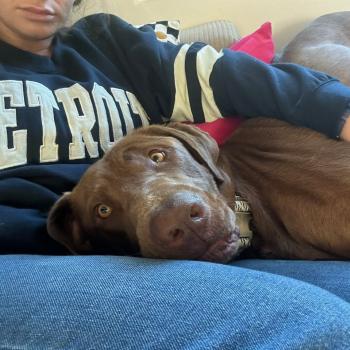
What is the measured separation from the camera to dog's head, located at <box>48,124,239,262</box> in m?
1.48

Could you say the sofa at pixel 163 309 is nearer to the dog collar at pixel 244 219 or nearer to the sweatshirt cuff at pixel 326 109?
the dog collar at pixel 244 219

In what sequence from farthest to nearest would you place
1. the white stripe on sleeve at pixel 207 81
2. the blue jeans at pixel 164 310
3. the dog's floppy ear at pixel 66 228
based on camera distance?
the white stripe on sleeve at pixel 207 81 → the dog's floppy ear at pixel 66 228 → the blue jeans at pixel 164 310

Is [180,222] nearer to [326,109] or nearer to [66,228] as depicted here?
[66,228]

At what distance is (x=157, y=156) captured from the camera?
1.85 m

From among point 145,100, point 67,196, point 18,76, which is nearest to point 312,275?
point 67,196

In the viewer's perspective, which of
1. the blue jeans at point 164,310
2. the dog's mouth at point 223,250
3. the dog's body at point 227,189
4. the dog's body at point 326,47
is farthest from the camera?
the dog's body at point 326,47

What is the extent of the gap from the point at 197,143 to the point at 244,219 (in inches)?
12.7

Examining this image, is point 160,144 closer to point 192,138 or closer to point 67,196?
point 192,138

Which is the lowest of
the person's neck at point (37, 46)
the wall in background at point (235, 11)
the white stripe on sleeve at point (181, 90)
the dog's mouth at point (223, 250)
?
the dog's mouth at point (223, 250)

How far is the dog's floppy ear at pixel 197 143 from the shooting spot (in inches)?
74.4


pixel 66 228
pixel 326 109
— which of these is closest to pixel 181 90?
pixel 326 109

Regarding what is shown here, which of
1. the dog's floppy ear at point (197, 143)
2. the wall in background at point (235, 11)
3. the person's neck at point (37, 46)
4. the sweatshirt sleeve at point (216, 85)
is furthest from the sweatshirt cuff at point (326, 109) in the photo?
the wall in background at point (235, 11)

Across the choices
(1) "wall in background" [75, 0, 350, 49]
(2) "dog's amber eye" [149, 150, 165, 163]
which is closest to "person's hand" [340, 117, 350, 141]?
(2) "dog's amber eye" [149, 150, 165, 163]

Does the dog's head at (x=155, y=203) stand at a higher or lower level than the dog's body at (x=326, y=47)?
lower
